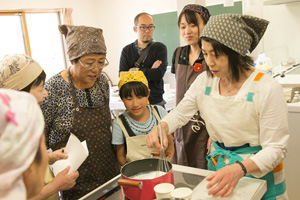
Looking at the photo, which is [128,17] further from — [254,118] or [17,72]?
[254,118]

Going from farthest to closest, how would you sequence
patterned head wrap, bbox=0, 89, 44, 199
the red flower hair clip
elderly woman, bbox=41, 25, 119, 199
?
the red flower hair clip → elderly woman, bbox=41, 25, 119, 199 → patterned head wrap, bbox=0, 89, 44, 199

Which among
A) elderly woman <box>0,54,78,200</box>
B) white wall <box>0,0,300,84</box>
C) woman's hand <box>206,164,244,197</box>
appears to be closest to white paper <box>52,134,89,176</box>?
elderly woman <box>0,54,78,200</box>

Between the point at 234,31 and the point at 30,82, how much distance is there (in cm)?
87

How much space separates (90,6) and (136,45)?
3.80 meters

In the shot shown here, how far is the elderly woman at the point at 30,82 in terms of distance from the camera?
1146mm

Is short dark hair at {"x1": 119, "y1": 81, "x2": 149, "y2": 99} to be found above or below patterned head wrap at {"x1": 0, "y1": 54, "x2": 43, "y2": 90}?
below

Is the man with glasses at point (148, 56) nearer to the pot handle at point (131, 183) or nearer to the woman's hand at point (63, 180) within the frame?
the woman's hand at point (63, 180)

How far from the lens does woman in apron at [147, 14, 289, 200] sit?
1.11m

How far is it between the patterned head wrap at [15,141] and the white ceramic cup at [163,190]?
0.55 meters

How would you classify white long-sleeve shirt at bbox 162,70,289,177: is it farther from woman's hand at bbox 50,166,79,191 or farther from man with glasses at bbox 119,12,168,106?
man with glasses at bbox 119,12,168,106

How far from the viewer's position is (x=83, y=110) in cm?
150

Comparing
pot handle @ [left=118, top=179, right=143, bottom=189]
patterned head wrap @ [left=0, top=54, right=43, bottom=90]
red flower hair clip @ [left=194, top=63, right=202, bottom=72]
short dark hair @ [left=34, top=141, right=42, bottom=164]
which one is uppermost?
patterned head wrap @ [left=0, top=54, right=43, bottom=90]

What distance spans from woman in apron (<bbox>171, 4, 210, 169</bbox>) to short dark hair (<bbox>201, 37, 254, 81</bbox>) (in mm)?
686

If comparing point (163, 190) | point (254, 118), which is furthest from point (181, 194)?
point (254, 118)
